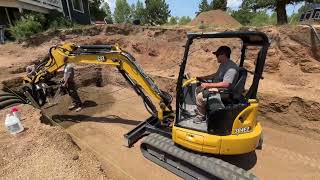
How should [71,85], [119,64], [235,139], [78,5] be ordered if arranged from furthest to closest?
[78,5] → [71,85] → [119,64] → [235,139]

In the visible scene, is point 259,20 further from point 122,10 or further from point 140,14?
point 122,10

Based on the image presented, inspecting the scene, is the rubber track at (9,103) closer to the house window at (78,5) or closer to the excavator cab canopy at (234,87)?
the excavator cab canopy at (234,87)

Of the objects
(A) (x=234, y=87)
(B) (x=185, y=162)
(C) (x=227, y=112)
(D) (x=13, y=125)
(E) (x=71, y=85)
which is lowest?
(B) (x=185, y=162)

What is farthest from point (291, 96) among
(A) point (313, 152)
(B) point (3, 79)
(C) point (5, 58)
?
(C) point (5, 58)

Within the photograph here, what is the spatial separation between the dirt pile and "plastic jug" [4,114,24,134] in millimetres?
108

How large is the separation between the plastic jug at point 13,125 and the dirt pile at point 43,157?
11cm

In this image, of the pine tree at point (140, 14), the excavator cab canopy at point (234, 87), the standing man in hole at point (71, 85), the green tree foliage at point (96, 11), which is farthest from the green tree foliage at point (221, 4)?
the excavator cab canopy at point (234, 87)

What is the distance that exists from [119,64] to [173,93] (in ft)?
11.9

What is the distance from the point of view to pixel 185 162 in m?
4.77

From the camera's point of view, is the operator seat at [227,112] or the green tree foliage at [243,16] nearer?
the operator seat at [227,112]

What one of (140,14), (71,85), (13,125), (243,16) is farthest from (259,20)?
(13,125)

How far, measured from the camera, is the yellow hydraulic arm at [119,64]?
228 inches

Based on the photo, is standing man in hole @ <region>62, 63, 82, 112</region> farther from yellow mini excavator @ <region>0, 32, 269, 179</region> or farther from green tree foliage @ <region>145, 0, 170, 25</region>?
green tree foliage @ <region>145, 0, 170, 25</region>

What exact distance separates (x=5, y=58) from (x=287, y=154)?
1194 cm
